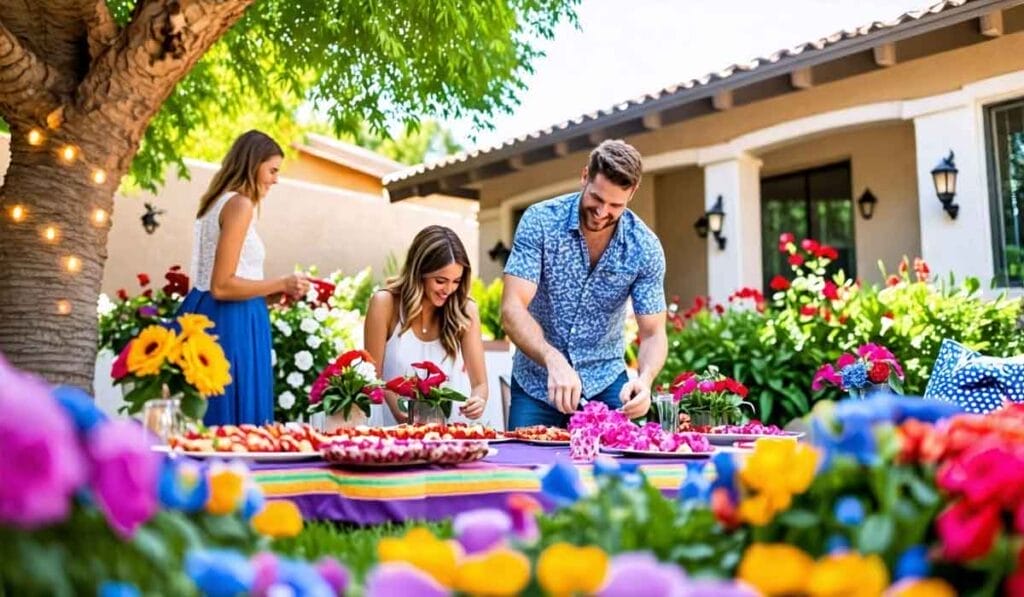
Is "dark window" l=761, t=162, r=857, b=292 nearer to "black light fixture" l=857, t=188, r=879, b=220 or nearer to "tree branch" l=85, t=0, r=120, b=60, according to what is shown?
"black light fixture" l=857, t=188, r=879, b=220

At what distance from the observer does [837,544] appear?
89cm

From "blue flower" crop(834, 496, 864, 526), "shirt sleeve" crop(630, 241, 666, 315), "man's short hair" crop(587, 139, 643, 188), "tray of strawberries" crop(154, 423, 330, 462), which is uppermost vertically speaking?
"man's short hair" crop(587, 139, 643, 188)

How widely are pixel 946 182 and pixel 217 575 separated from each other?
25.8ft

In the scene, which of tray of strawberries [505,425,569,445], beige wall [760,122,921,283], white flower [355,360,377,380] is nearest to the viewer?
tray of strawberries [505,425,569,445]

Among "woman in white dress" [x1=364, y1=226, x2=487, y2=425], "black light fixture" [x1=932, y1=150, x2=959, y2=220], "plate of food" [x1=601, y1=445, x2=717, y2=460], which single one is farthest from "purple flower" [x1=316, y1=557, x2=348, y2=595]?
"black light fixture" [x1=932, y1=150, x2=959, y2=220]

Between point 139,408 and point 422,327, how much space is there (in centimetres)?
197

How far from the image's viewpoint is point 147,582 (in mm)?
769

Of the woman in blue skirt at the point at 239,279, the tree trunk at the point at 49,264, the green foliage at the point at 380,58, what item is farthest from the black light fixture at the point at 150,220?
the woman in blue skirt at the point at 239,279

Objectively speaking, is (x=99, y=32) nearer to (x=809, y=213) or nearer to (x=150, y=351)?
(x=150, y=351)

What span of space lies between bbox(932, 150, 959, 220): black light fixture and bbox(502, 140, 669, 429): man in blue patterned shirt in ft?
16.6

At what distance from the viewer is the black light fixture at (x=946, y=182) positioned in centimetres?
771

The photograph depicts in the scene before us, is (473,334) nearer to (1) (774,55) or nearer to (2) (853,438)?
(2) (853,438)

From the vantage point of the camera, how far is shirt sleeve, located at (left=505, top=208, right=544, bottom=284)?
11.1 ft

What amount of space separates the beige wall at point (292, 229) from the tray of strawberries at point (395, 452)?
10.1 metres
